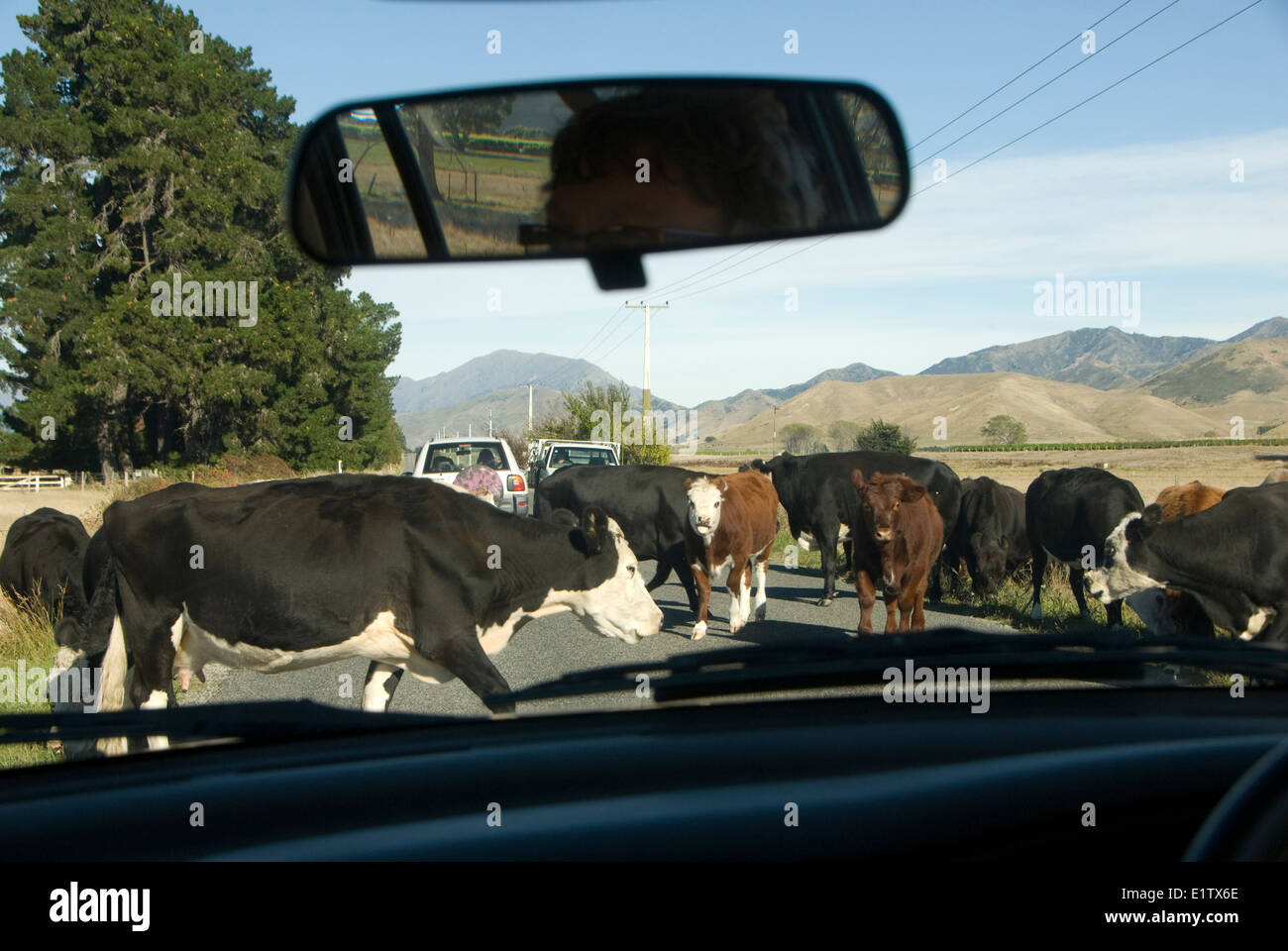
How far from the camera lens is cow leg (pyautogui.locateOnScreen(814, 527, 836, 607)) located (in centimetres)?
1387

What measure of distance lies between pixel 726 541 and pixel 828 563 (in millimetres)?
2530

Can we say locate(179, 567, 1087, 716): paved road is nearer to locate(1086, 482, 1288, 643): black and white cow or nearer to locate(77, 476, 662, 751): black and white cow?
locate(77, 476, 662, 751): black and white cow

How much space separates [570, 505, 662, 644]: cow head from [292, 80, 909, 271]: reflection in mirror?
3.52m

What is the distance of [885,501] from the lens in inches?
401

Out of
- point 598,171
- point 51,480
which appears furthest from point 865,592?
point 51,480

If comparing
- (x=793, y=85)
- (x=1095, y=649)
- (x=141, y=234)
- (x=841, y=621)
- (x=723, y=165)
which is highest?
(x=141, y=234)

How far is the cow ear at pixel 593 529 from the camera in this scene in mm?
6562

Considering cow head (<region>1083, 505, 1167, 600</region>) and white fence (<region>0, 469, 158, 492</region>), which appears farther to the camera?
white fence (<region>0, 469, 158, 492</region>)

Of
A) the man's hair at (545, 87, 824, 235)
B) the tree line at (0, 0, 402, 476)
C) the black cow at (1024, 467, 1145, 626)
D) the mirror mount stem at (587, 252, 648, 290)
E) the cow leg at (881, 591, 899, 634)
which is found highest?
the tree line at (0, 0, 402, 476)

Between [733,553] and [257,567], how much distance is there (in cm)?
687

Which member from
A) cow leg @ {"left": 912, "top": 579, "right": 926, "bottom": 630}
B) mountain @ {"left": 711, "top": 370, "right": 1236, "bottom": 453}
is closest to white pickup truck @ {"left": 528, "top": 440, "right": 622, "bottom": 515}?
cow leg @ {"left": 912, "top": 579, "right": 926, "bottom": 630}
